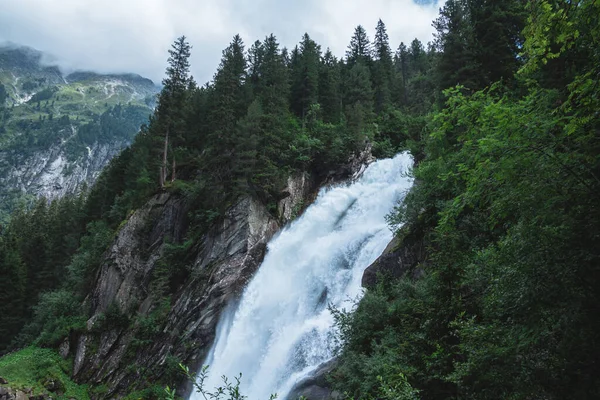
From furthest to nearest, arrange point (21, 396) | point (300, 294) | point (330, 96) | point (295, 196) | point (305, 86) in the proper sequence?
point (330, 96) < point (305, 86) < point (295, 196) < point (21, 396) < point (300, 294)

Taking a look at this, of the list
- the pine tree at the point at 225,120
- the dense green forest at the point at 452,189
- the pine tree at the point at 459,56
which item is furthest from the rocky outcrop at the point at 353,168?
the pine tree at the point at 459,56

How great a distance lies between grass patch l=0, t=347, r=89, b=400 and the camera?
23219mm

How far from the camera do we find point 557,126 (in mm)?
5371

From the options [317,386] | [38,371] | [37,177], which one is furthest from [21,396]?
[37,177]

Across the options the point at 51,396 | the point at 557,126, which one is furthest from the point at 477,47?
the point at 51,396

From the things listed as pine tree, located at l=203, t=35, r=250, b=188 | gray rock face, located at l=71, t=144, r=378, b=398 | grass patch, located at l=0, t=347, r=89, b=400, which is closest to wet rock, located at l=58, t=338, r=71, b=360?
grass patch, located at l=0, t=347, r=89, b=400

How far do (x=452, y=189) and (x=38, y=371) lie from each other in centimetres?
2884

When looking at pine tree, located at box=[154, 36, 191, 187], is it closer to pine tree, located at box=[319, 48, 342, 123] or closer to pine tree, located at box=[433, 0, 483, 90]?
pine tree, located at box=[319, 48, 342, 123]

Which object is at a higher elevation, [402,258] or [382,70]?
[382,70]

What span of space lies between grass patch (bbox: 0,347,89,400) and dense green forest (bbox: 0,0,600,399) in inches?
65.2

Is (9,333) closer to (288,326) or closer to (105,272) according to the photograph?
(105,272)

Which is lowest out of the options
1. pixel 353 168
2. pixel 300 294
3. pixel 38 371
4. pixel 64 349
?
pixel 38 371

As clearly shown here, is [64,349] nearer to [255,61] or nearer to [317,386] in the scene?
[317,386]

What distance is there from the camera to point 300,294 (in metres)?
20.8
